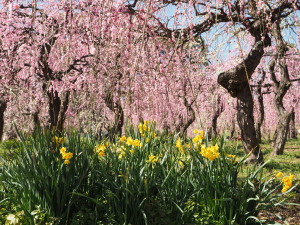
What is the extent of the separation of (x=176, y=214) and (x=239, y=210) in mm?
554

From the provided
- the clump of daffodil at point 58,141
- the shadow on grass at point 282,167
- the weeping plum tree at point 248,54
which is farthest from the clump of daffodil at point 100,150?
the shadow on grass at point 282,167

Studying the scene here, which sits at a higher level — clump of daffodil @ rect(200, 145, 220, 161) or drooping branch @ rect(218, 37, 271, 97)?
drooping branch @ rect(218, 37, 271, 97)

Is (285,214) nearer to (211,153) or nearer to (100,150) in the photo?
(211,153)

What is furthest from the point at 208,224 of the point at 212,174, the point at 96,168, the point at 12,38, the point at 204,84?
the point at 204,84

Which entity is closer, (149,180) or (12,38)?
(149,180)

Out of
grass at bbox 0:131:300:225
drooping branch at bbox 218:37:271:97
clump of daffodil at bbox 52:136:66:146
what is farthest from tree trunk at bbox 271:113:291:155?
clump of daffodil at bbox 52:136:66:146

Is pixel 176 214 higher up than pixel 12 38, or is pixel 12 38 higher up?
pixel 12 38

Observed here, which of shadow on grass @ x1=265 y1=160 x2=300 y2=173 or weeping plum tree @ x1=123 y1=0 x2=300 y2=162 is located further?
shadow on grass @ x1=265 y1=160 x2=300 y2=173

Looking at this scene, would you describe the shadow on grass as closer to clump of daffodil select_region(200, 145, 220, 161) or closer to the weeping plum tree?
the weeping plum tree

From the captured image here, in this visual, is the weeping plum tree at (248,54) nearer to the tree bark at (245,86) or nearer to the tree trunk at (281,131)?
the tree bark at (245,86)

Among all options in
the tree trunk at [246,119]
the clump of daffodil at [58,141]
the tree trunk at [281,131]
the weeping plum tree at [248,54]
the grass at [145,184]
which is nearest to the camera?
the grass at [145,184]

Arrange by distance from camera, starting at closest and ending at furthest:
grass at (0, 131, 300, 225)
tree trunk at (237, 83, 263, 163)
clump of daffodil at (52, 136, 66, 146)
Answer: grass at (0, 131, 300, 225)
clump of daffodil at (52, 136, 66, 146)
tree trunk at (237, 83, 263, 163)

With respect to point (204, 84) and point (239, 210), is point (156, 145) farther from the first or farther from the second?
point (204, 84)

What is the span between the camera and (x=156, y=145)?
156 inches
